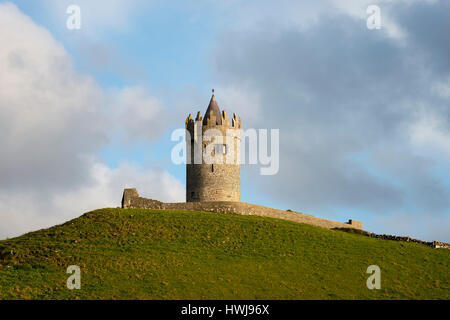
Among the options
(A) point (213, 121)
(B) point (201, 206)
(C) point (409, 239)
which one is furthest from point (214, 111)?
(C) point (409, 239)

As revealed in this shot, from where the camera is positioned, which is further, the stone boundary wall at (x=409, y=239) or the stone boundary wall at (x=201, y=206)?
the stone boundary wall at (x=201, y=206)

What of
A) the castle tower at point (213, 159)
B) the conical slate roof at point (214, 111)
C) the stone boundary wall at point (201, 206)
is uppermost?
the conical slate roof at point (214, 111)

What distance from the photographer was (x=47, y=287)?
3422cm

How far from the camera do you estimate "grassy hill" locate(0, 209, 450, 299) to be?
33.7 metres

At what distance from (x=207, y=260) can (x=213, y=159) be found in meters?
20.6

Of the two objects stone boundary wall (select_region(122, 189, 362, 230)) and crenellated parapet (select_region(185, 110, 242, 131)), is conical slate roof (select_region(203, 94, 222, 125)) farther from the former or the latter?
stone boundary wall (select_region(122, 189, 362, 230))

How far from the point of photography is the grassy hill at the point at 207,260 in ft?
111

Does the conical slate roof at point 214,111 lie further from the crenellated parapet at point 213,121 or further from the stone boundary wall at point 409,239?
the stone boundary wall at point 409,239

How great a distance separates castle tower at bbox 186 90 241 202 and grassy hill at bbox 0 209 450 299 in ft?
25.9

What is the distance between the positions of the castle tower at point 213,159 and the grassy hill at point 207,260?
7.91 m

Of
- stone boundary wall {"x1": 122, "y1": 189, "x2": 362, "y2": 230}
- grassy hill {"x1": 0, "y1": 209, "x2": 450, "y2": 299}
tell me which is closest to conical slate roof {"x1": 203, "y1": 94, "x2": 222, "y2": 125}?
stone boundary wall {"x1": 122, "y1": 189, "x2": 362, "y2": 230}

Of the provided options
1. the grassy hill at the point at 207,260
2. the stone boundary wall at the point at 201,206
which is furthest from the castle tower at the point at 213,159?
the grassy hill at the point at 207,260

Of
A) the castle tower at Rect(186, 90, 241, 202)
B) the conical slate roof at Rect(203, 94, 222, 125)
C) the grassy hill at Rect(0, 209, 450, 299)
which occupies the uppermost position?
the conical slate roof at Rect(203, 94, 222, 125)
